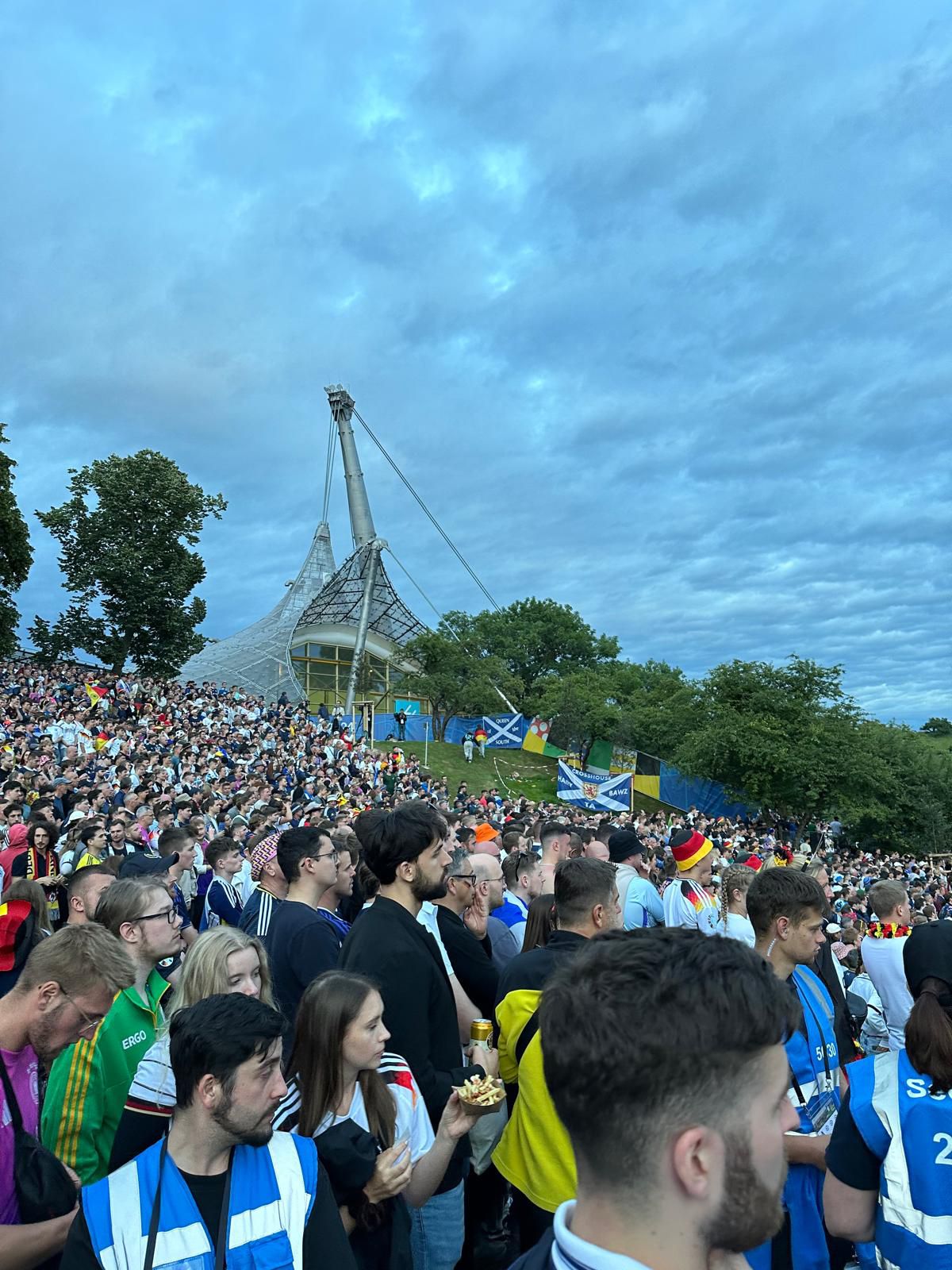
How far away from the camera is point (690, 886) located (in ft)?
19.3

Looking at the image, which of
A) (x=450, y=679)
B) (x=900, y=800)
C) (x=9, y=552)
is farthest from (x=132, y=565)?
(x=900, y=800)

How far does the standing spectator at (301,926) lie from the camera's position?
3.79 m

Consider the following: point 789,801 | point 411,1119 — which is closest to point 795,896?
point 411,1119

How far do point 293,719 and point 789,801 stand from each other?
915 inches

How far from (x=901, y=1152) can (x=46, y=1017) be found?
8.25 feet

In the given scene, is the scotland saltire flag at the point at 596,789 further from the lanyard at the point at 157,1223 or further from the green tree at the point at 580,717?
the lanyard at the point at 157,1223

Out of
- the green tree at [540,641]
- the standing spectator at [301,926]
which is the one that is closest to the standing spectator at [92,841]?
the standing spectator at [301,926]

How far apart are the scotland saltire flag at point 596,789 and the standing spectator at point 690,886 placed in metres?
22.9

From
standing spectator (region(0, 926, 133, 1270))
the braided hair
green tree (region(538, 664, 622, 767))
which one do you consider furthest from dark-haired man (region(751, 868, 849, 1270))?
green tree (region(538, 664, 622, 767))

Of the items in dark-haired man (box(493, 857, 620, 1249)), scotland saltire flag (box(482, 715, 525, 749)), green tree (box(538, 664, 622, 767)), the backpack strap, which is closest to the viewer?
dark-haired man (box(493, 857, 620, 1249))

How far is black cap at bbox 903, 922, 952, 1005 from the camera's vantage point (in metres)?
2.71

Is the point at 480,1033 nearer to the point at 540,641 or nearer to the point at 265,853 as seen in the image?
the point at 265,853

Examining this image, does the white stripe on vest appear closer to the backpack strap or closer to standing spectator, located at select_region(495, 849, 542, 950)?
the backpack strap

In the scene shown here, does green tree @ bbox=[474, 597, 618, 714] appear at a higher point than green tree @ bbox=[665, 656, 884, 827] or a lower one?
higher
